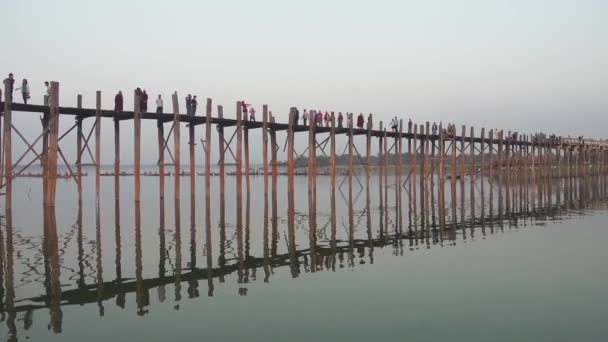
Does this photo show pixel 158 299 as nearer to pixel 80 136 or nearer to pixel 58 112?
pixel 58 112

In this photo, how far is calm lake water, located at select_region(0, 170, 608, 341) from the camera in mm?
7211

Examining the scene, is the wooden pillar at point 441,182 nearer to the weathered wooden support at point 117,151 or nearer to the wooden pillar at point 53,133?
the weathered wooden support at point 117,151

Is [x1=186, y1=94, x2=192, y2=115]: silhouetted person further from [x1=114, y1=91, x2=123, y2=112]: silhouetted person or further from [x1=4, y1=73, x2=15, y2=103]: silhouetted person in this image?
[x1=4, y1=73, x2=15, y2=103]: silhouetted person

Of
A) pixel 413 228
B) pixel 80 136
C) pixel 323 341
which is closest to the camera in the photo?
pixel 323 341

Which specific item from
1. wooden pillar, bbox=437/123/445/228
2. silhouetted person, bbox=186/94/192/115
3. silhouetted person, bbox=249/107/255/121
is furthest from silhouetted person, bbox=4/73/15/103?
wooden pillar, bbox=437/123/445/228

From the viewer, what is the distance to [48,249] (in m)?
13.2

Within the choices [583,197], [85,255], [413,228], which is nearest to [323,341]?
[85,255]

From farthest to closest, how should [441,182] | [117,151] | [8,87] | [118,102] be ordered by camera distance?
[441,182]
[117,151]
[118,102]
[8,87]

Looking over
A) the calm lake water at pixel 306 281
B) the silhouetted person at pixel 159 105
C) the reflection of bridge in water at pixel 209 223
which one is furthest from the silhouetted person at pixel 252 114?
the calm lake water at pixel 306 281

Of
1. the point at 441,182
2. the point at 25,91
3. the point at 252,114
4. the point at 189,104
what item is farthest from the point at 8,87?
the point at 441,182

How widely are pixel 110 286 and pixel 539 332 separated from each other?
6725 mm

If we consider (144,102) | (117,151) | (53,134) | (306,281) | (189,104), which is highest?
(189,104)

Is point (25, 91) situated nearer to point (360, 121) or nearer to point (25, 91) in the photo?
point (25, 91)

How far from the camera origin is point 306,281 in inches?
389
